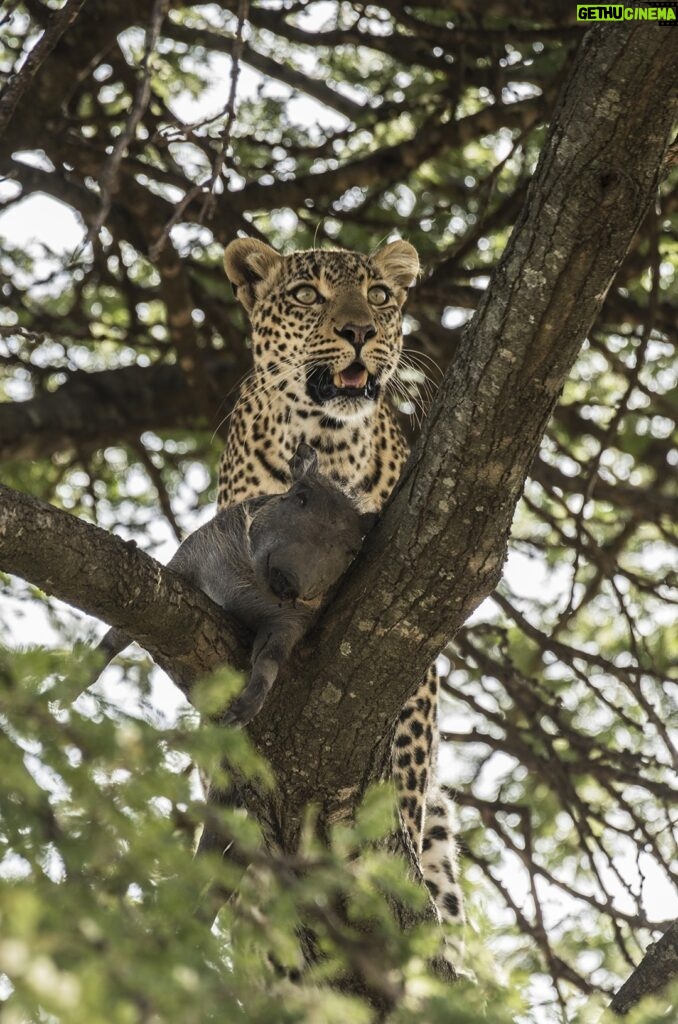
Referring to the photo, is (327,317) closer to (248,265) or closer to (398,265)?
(398,265)

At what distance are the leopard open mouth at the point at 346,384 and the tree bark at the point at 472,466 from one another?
7.65ft

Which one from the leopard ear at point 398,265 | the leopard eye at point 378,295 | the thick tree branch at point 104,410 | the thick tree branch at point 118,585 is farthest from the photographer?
the thick tree branch at point 104,410

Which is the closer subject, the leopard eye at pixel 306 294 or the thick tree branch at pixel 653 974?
the thick tree branch at pixel 653 974

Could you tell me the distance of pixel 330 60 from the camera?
9.67m

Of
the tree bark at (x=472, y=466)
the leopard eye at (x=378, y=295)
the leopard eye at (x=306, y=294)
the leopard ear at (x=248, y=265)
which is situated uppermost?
the leopard ear at (x=248, y=265)

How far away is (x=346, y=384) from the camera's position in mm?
7359

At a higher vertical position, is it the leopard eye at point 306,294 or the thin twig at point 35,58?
the leopard eye at point 306,294

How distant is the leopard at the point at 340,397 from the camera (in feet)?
23.3

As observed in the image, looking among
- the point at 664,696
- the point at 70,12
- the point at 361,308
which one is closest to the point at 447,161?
the point at 361,308

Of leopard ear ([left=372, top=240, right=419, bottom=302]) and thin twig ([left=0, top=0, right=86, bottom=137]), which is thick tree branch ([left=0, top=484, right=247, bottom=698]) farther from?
leopard ear ([left=372, top=240, right=419, bottom=302])

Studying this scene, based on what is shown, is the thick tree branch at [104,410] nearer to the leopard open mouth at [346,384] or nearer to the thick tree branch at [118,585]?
the leopard open mouth at [346,384]

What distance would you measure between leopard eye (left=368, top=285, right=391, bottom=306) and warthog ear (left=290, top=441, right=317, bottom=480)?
253 centimetres

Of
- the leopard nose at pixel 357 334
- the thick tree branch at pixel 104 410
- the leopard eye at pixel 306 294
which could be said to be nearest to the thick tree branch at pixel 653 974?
the leopard nose at pixel 357 334

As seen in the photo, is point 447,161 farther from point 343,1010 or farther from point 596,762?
point 343,1010
